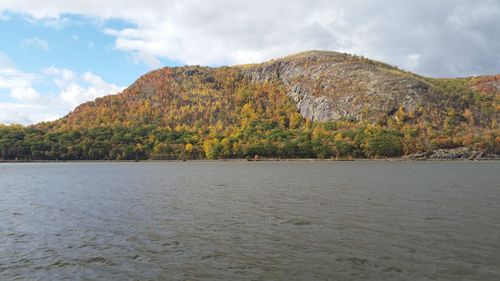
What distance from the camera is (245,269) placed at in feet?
77.7

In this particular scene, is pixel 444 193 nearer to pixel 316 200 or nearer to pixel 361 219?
pixel 316 200

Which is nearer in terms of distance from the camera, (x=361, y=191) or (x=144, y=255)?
(x=144, y=255)

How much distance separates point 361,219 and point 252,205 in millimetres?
14379

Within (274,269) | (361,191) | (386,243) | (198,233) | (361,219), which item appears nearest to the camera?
(274,269)

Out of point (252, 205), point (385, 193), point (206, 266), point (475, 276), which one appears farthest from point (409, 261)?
point (385, 193)

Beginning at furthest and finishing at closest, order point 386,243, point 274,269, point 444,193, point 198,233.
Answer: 1. point 444,193
2. point 198,233
3. point 386,243
4. point 274,269

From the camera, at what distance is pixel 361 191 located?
61.9 meters

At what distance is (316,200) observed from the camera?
51.9 metres

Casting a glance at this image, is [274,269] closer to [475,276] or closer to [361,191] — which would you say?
[475,276]

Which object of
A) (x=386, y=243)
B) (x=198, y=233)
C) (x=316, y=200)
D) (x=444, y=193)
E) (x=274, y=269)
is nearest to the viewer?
(x=274, y=269)

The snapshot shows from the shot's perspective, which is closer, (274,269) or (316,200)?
(274,269)

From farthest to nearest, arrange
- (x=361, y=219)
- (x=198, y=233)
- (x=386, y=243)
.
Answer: (x=361, y=219) < (x=198, y=233) < (x=386, y=243)

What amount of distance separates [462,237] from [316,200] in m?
23.0

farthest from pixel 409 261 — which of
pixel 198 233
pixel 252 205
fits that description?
pixel 252 205
